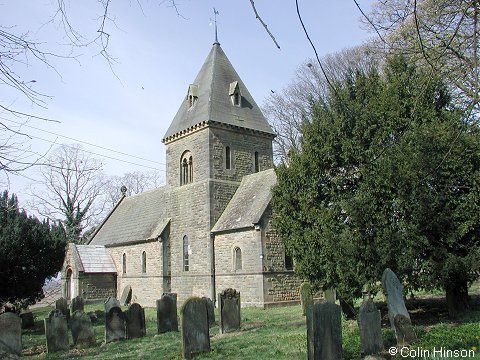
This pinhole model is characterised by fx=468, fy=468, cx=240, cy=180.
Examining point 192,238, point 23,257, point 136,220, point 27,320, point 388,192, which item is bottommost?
point 27,320

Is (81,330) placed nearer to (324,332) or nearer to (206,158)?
(324,332)

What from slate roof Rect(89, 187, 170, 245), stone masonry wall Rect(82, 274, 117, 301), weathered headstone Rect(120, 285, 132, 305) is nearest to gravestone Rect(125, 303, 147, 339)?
slate roof Rect(89, 187, 170, 245)

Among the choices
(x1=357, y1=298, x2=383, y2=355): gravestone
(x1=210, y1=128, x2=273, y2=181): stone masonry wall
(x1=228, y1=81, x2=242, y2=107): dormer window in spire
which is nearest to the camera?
(x1=357, y1=298, x2=383, y2=355): gravestone

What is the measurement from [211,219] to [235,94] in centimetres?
765

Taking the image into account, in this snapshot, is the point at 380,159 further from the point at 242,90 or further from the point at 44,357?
the point at 242,90

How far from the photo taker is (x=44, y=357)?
11.0 metres

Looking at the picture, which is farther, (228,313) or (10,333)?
(228,313)

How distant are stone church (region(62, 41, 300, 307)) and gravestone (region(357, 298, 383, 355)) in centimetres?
1317

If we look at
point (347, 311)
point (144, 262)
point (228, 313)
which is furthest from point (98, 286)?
point (347, 311)

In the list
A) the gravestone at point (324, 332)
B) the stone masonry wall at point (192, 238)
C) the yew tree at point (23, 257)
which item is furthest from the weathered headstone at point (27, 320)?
the gravestone at point (324, 332)

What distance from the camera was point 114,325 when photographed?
1266 centimetres

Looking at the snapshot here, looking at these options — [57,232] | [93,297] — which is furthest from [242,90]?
[93,297]

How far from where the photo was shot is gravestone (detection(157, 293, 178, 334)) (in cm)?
1340

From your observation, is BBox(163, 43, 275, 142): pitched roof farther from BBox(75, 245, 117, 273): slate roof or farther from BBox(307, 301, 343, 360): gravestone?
BBox(307, 301, 343, 360): gravestone
